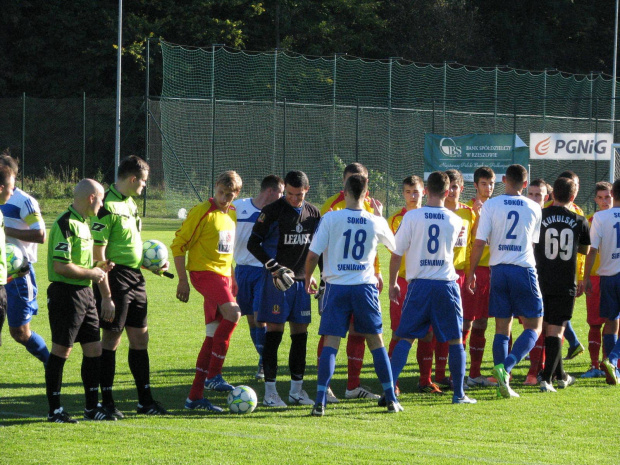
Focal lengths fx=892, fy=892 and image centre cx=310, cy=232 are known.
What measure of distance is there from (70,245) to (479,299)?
13.3 ft

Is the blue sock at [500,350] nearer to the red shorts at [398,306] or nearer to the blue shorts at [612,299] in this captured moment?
the red shorts at [398,306]

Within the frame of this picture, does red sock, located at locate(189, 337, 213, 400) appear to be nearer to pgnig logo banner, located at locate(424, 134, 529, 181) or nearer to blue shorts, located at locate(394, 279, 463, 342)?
blue shorts, located at locate(394, 279, 463, 342)

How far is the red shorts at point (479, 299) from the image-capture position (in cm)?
855

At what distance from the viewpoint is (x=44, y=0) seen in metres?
41.9

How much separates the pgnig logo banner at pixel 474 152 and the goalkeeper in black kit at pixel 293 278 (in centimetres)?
1812

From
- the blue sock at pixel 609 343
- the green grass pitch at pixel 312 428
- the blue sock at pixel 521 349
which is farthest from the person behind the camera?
the blue sock at pixel 609 343

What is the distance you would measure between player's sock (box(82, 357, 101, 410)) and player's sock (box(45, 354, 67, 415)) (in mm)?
197

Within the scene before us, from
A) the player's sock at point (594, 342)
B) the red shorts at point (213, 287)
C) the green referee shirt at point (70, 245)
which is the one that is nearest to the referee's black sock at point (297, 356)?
the red shorts at point (213, 287)

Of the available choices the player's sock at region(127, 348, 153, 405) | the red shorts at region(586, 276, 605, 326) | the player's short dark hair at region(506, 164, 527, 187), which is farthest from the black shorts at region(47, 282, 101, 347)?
the red shorts at region(586, 276, 605, 326)

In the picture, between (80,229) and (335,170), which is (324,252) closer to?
(80,229)

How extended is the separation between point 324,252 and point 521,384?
8.84ft

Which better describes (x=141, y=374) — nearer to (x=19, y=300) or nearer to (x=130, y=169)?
(x=19, y=300)

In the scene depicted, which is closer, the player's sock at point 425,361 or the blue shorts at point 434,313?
the blue shorts at point 434,313

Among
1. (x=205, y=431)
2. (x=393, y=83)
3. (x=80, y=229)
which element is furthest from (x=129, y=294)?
(x=393, y=83)
